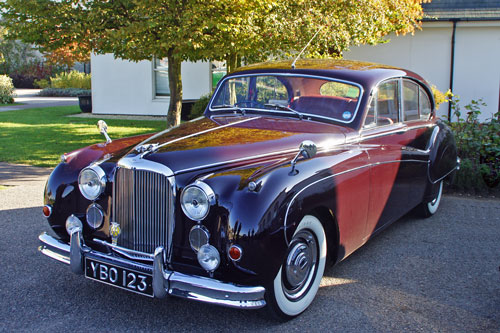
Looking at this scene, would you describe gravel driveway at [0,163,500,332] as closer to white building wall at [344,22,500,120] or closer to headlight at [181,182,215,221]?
headlight at [181,182,215,221]

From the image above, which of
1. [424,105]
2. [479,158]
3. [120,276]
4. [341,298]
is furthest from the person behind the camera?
[479,158]

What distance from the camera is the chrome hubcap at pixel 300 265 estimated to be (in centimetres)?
342

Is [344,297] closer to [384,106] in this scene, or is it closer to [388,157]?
[388,157]

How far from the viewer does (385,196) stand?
4492 millimetres

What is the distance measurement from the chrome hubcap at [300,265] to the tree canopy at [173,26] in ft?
16.0

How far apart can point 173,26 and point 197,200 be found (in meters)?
5.32

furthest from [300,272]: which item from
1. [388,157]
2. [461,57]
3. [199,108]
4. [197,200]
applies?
[461,57]

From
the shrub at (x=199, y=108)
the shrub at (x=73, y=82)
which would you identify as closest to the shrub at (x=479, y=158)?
the shrub at (x=199, y=108)

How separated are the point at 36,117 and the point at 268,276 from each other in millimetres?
14605

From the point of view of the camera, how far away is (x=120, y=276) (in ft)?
10.8

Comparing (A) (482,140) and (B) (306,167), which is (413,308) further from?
(A) (482,140)

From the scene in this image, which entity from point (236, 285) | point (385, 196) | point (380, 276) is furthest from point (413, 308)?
point (236, 285)

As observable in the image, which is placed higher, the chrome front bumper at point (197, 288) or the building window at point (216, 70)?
the building window at point (216, 70)

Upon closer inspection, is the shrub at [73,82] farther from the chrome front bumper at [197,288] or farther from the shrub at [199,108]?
the chrome front bumper at [197,288]
